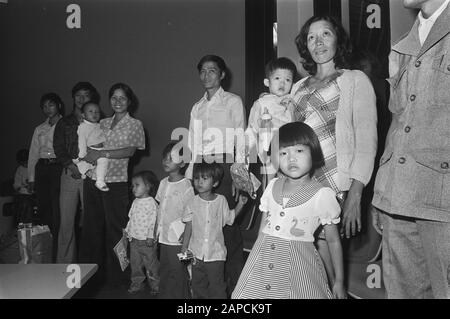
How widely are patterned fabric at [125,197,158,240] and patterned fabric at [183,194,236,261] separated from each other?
6.0 inches

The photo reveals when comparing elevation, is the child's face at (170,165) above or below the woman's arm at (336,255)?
above

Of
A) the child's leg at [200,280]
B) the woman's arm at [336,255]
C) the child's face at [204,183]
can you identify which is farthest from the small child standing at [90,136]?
the woman's arm at [336,255]

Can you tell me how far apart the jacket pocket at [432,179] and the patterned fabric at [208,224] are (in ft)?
2.80

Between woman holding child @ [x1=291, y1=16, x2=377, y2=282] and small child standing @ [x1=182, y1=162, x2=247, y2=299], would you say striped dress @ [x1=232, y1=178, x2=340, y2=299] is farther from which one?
small child standing @ [x1=182, y1=162, x2=247, y2=299]

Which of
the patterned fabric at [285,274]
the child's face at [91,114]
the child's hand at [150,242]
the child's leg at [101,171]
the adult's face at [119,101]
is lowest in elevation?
the child's hand at [150,242]

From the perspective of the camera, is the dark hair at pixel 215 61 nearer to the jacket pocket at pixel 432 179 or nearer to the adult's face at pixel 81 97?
the adult's face at pixel 81 97

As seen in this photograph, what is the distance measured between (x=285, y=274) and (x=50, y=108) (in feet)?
4.00

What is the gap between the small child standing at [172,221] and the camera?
5.49 feet

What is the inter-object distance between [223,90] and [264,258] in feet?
2.60

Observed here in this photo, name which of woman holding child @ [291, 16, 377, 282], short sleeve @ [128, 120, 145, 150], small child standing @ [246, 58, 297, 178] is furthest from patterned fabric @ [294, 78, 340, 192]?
short sleeve @ [128, 120, 145, 150]

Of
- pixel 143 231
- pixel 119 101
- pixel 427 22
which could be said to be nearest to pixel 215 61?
pixel 119 101

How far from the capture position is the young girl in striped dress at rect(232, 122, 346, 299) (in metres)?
1.11

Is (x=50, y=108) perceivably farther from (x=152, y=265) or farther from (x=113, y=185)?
(x=152, y=265)
